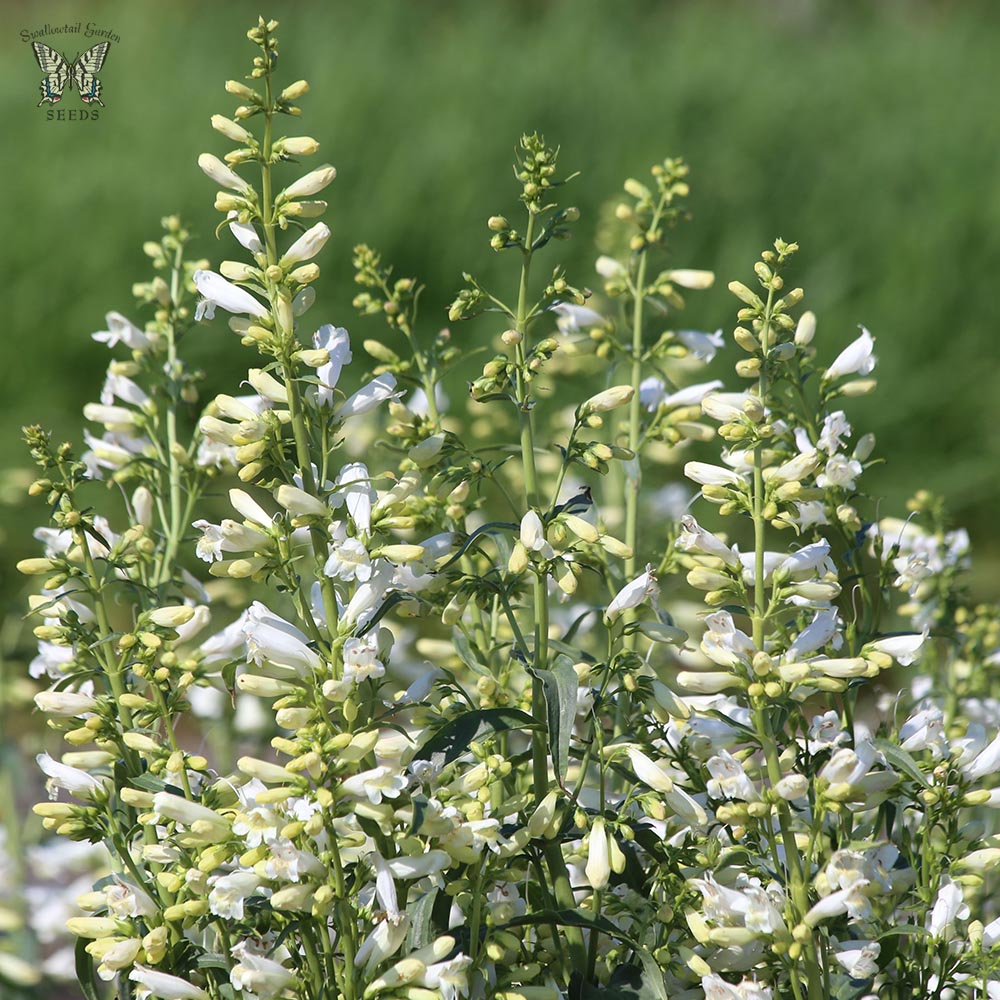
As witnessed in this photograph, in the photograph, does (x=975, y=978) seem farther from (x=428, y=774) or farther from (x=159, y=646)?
(x=159, y=646)

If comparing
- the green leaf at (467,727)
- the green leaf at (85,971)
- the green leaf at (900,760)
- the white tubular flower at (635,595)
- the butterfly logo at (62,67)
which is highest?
the butterfly logo at (62,67)

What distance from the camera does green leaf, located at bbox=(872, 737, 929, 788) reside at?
1.52 m

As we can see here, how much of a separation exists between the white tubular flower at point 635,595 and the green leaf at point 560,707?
0.14m

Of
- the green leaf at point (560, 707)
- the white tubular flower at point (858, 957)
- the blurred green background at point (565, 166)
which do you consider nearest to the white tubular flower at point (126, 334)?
the green leaf at point (560, 707)

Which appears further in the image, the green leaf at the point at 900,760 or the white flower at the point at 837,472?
the white flower at the point at 837,472

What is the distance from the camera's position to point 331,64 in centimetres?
828

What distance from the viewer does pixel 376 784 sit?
138cm

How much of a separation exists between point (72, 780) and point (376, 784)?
438mm

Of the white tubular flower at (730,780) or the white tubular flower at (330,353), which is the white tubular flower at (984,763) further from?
the white tubular flower at (330,353)

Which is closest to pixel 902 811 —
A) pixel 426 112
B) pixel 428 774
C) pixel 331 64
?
pixel 428 774

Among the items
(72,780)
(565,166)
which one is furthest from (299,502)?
(565,166)

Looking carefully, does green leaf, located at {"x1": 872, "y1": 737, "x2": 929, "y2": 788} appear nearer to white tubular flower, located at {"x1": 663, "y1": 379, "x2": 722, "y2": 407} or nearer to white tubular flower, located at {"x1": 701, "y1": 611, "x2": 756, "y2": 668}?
white tubular flower, located at {"x1": 701, "y1": 611, "x2": 756, "y2": 668}

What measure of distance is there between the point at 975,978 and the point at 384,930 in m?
0.70

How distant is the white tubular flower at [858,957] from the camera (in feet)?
4.93
